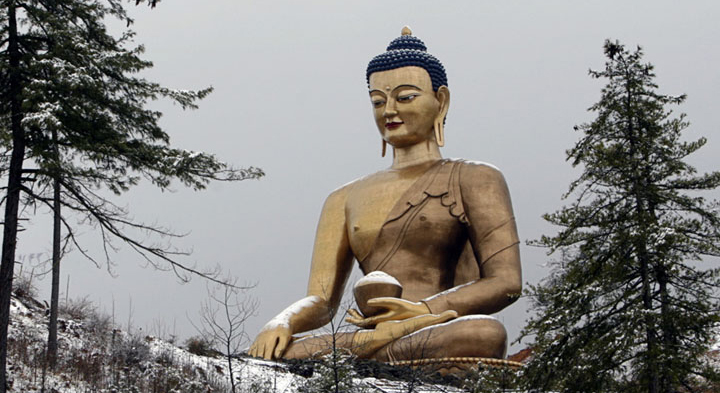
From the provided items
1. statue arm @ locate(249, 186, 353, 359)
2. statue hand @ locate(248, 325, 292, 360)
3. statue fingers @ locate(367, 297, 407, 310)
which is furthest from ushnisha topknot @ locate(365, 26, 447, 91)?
statue hand @ locate(248, 325, 292, 360)

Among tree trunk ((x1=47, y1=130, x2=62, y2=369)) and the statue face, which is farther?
the statue face

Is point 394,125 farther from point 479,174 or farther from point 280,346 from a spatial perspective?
point 280,346

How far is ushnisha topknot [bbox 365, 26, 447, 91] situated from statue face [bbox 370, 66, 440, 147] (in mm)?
88

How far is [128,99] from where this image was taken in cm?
1145

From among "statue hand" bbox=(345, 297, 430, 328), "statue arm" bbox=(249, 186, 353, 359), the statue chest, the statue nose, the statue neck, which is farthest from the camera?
the statue neck

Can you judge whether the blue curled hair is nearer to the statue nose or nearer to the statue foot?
the statue nose

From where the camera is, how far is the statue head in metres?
13.5

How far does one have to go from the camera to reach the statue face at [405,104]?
44.2 feet

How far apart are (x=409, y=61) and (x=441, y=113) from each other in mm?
856

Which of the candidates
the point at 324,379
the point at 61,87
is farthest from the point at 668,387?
the point at 61,87

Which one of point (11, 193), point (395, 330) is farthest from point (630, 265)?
point (11, 193)

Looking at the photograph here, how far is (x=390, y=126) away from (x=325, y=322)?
2.83m

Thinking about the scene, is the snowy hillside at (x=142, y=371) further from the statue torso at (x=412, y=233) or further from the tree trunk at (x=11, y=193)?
the statue torso at (x=412, y=233)

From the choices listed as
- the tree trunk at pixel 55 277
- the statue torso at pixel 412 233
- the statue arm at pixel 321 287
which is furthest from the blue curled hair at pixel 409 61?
the tree trunk at pixel 55 277
